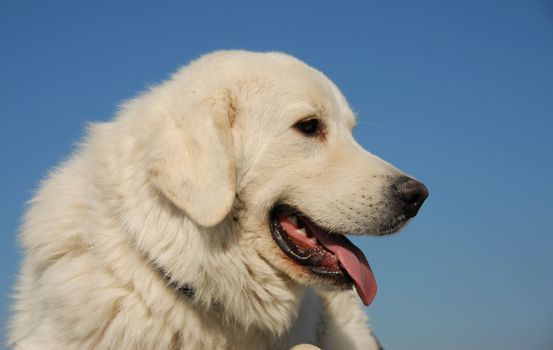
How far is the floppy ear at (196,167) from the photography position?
3.97 meters

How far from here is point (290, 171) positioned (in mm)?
4410

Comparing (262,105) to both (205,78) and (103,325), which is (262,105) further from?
(103,325)

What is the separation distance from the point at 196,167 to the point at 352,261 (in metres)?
1.25

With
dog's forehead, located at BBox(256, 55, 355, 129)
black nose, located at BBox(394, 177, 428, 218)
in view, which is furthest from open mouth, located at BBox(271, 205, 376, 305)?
dog's forehead, located at BBox(256, 55, 355, 129)

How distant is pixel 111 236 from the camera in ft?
14.0

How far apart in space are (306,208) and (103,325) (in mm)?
1405

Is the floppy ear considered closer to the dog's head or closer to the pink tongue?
the dog's head

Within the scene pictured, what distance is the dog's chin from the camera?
444 centimetres

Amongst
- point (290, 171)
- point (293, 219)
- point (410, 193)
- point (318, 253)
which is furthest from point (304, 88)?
point (318, 253)

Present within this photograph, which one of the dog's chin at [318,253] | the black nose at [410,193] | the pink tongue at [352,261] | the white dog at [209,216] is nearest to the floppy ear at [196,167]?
the white dog at [209,216]

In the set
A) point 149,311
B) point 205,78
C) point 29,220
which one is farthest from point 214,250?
point 29,220

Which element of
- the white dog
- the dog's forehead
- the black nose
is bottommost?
the white dog

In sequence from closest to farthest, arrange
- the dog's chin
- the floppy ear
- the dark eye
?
the floppy ear
the dog's chin
the dark eye

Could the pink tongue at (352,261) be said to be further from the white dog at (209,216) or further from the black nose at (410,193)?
the black nose at (410,193)
